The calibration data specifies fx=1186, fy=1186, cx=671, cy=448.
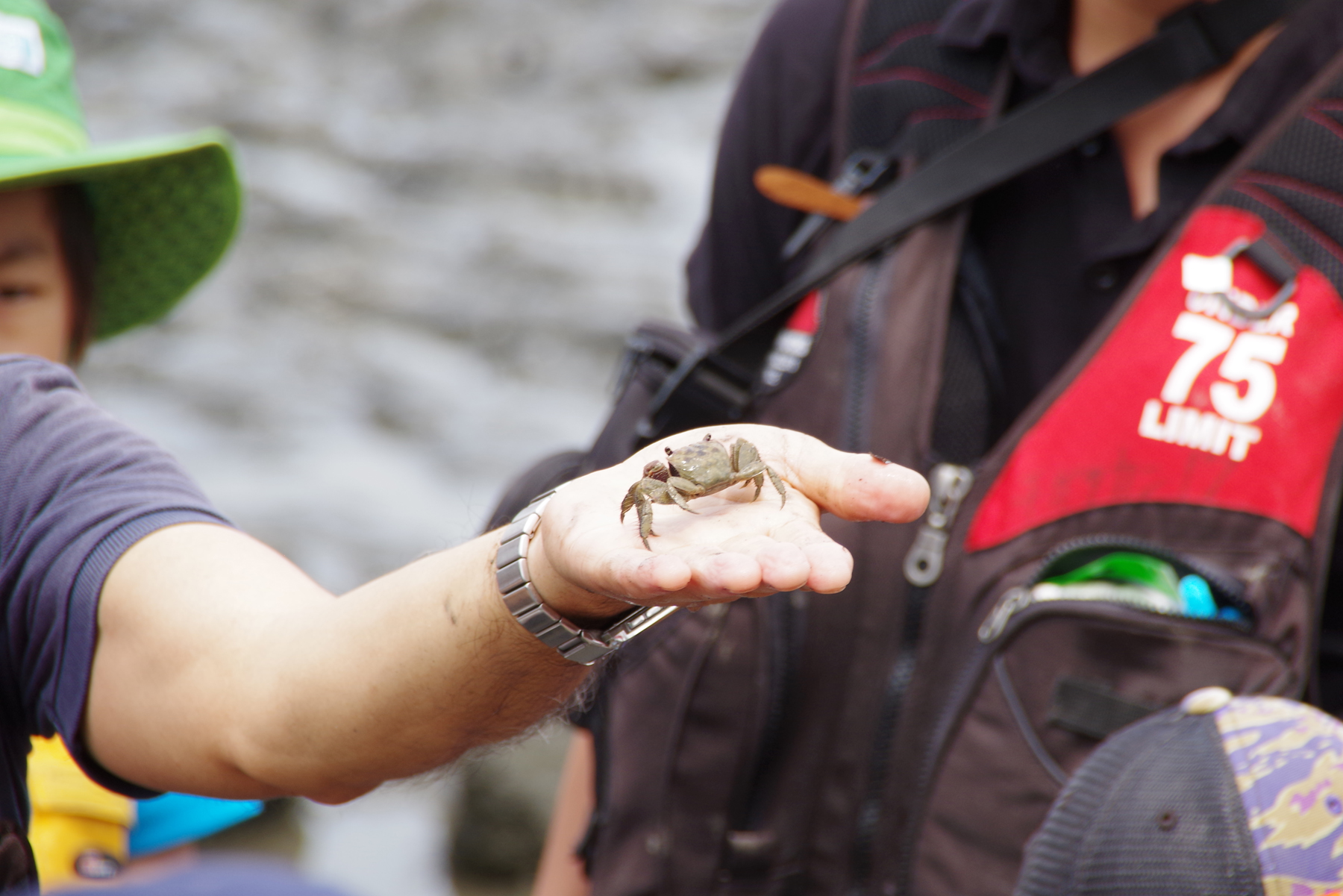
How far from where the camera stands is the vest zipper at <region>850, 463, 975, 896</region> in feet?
9.21

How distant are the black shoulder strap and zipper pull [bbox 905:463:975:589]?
53 cm

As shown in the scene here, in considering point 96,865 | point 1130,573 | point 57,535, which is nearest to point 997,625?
point 1130,573

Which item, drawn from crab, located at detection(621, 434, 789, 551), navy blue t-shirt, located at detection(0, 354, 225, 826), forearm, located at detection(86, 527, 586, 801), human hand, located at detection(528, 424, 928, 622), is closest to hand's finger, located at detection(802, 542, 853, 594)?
human hand, located at detection(528, 424, 928, 622)

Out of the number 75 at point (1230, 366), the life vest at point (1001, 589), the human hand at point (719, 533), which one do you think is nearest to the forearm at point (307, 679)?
the human hand at point (719, 533)

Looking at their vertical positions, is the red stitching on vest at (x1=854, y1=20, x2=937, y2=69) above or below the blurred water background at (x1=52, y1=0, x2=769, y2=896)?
above

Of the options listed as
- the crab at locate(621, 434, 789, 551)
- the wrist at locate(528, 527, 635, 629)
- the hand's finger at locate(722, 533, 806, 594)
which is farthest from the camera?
the crab at locate(621, 434, 789, 551)

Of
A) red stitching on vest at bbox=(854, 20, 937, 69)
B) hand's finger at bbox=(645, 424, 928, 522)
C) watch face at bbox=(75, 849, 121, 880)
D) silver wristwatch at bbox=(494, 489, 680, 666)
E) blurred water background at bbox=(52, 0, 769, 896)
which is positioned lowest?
blurred water background at bbox=(52, 0, 769, 896)

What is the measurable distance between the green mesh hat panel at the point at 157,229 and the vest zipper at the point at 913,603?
218cm

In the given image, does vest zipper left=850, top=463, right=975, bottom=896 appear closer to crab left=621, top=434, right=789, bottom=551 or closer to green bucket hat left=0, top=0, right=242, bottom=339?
crab left=621, top=434, right=789, bottom=551

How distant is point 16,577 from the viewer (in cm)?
216

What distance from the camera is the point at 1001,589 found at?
273 cm

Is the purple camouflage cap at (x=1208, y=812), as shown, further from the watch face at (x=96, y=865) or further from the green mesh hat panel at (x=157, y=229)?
the green mesh hat panel at (x=157, y=229)

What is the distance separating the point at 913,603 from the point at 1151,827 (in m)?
0.72

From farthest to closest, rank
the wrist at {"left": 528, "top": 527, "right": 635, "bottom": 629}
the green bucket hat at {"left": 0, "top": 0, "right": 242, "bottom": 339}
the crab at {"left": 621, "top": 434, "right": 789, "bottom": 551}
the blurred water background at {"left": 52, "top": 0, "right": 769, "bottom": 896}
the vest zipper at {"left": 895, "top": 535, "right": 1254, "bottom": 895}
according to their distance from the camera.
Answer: the blurred water background at {"left": 52, "top": 0, "right": 769, "bottom": 896} < the green bucket hat at {"left": 0, "top": 0, "right": 242, "bottom": 339} < the vest zipper at {"left": 895, "top": 535, "right": 1254, "bottom": 895} < the crab at {"left": 621, "top": 434, "right": 789, "bottom": 551} < the wrist at {"left": 528, "top": 527, "right": 635, "bottom": 629}
